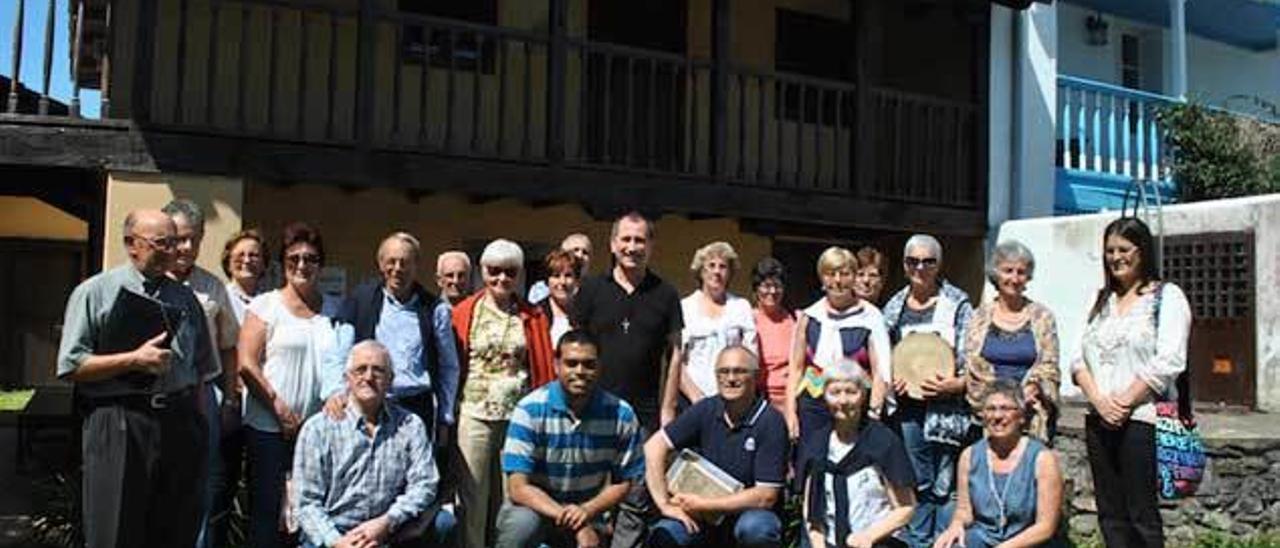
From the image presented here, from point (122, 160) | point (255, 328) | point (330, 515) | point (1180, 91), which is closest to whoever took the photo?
point (330, 515)

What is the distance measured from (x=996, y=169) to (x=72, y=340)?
950cm

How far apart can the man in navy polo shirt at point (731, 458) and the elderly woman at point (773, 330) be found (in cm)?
89

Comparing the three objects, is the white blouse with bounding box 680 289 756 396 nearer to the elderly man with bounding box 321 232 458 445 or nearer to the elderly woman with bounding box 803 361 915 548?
the elderly woman with bounding box 803 361 915 548

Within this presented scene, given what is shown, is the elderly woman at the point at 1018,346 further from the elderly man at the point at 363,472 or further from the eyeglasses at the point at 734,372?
the elderly man at the point at 363,472

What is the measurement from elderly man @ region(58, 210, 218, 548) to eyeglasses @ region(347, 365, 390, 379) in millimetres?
606

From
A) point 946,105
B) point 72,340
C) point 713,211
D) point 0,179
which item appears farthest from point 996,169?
point 72,340

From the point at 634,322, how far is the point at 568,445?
2.79ft

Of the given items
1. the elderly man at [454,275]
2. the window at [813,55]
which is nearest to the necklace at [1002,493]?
the elderly man at [454,275]

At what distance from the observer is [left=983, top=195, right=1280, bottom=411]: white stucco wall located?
31.7 feet

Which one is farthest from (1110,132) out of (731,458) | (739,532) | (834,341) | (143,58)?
(143,58)

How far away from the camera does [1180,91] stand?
588 inches

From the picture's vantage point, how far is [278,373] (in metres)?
5.41

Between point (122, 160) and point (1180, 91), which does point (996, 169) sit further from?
point (122, 160)

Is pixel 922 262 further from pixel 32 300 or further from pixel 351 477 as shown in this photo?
pixel 32 300
